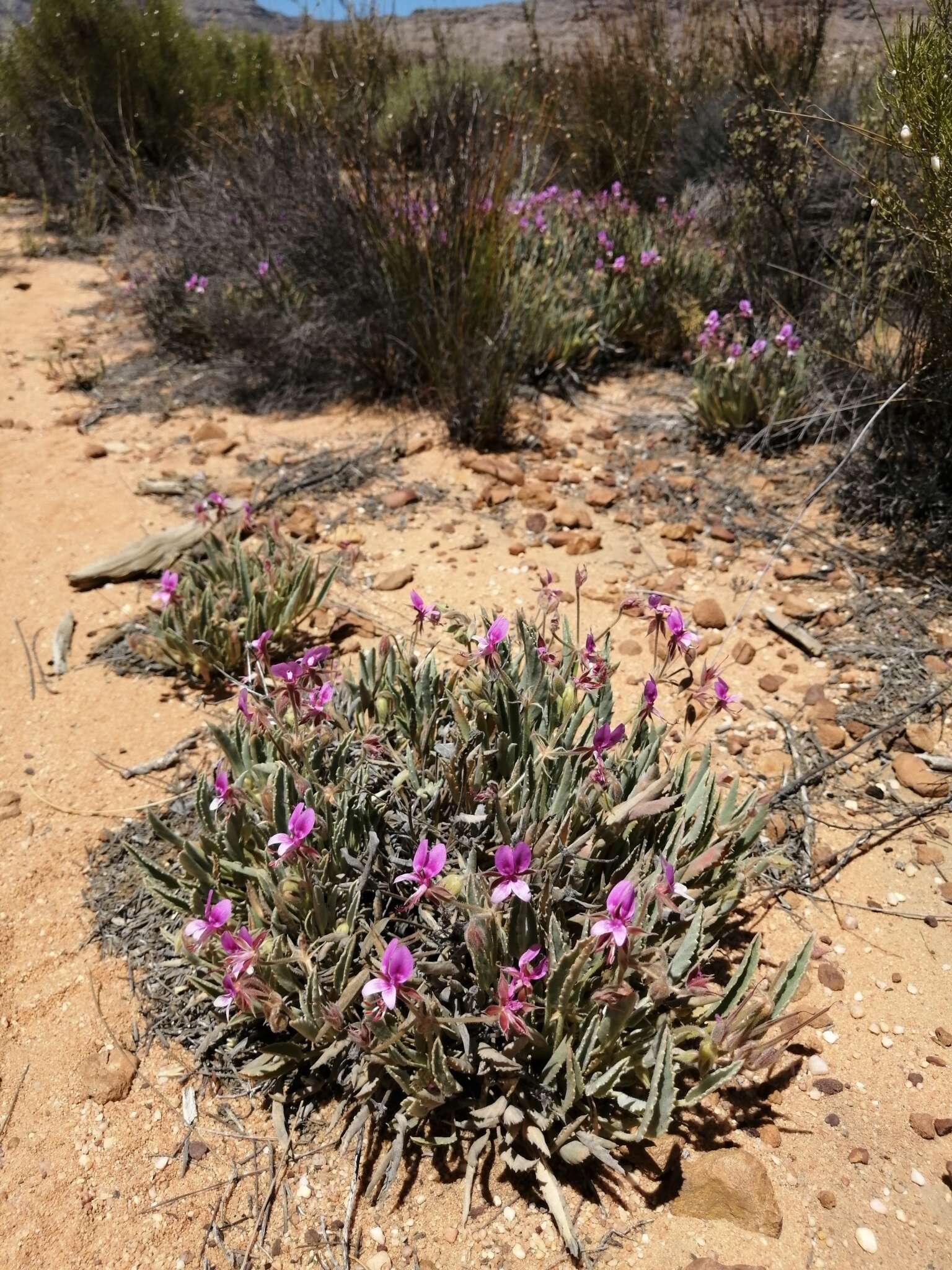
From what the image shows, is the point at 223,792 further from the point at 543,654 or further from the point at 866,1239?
the point at 866,1239

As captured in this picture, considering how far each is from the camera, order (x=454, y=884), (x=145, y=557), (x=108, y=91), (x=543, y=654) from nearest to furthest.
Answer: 1. (x=454, y=884)
2. (x=543, y=654)
3. (x=145, y=557)
4. (x=108, y=91)

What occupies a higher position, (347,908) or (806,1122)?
(347,908)

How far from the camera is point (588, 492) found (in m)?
4.02

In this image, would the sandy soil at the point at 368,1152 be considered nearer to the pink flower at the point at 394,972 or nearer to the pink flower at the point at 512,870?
the pink flower at the point at 394,972

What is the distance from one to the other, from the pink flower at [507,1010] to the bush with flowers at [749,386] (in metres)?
3.15

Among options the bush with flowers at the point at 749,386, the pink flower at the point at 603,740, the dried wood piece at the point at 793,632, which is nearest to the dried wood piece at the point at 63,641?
the pink flower at the point at 603,740

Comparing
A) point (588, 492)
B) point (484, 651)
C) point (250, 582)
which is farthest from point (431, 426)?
point (484, 651)

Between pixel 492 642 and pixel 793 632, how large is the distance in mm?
1446

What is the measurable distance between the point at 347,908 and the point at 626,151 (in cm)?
660

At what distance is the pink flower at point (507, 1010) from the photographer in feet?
4.90

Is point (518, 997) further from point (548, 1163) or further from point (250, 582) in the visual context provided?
Answer: point (250, 582)

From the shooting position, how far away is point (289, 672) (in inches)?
77.4

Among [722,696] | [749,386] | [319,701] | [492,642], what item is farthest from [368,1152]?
[749,386]

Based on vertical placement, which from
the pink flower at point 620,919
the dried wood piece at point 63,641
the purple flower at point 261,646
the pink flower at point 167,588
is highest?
the purple flower at point 261,646
